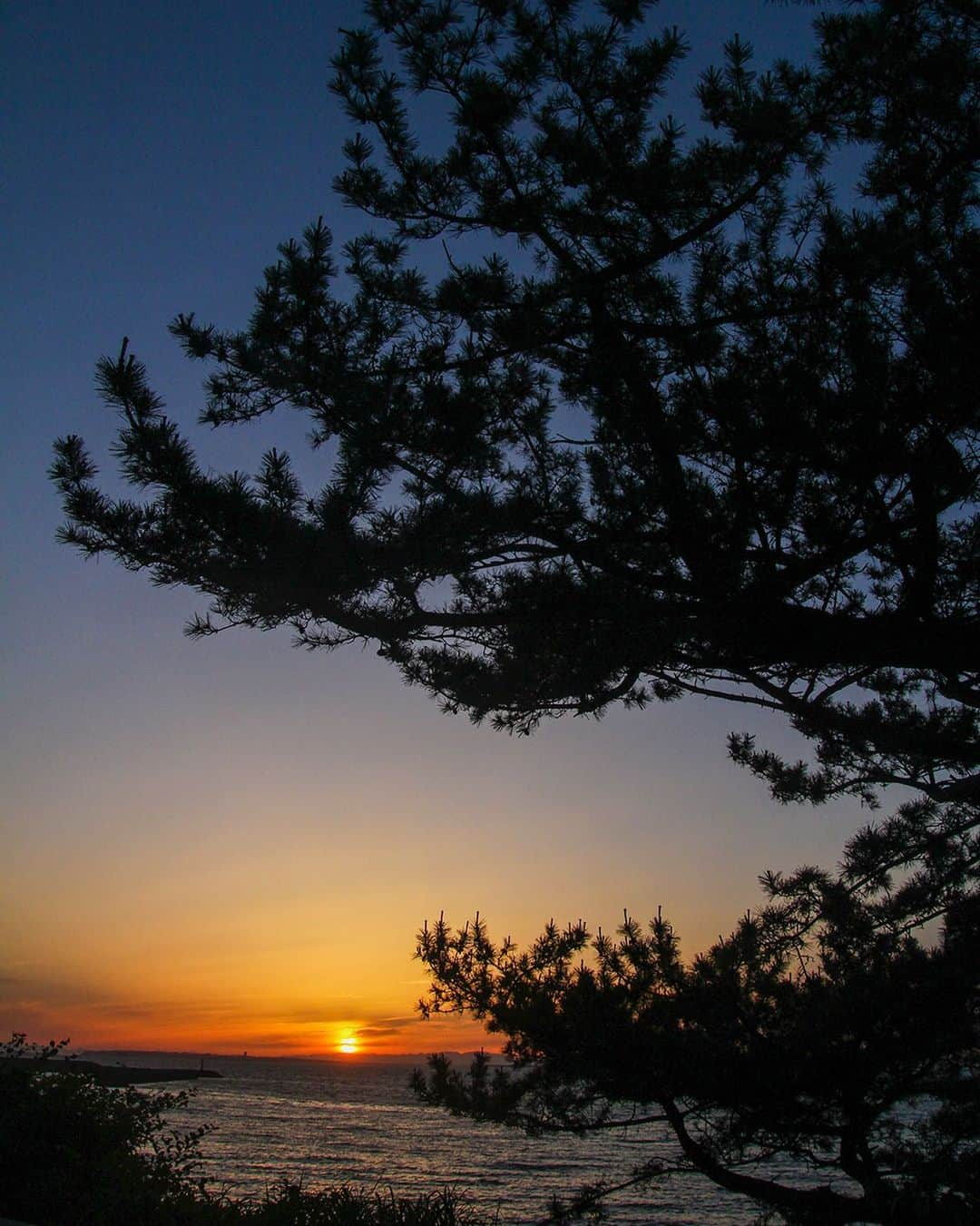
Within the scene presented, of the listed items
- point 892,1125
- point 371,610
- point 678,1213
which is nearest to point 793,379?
point 371,610

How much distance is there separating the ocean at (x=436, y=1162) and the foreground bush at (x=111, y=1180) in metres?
4.95

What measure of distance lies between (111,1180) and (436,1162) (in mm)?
31497

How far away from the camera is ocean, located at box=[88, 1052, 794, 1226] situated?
23.5 m

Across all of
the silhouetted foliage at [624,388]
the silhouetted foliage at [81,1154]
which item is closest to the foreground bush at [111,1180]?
the silhouetted foliage at [81,1154]

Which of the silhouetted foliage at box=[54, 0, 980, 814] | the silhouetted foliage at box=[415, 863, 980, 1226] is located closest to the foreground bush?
the silhouetted foliage at box=[415, 863, 980, 1226]

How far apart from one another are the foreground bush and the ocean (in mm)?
4955

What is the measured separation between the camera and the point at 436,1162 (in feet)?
111

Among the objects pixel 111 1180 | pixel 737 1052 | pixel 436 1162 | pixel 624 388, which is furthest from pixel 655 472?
pixel 436 1162

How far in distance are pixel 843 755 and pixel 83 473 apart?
15.4 feet

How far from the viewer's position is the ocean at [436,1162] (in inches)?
925

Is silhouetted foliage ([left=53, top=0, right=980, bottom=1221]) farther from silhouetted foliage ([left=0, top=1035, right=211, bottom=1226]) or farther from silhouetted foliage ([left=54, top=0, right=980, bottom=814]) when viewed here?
silhouetted foliage ([left=0, top=1035, right=211, bottom=1226])

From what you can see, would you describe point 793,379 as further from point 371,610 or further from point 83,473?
point 83,473

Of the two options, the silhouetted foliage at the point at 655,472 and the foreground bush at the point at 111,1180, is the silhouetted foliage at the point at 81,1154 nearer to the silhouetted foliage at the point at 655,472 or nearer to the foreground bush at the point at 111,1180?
the foreground bush at the point at 111,1180

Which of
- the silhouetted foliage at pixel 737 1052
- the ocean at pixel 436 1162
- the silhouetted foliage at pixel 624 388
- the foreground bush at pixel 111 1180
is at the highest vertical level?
the silhouetted foliage at pixel 624 388
